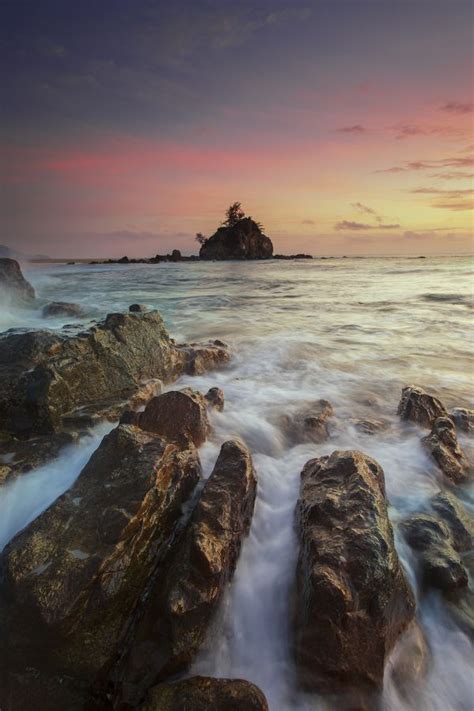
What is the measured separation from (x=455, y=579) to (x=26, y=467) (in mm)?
3960

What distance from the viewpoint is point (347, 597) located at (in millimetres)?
2562

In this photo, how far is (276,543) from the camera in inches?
140

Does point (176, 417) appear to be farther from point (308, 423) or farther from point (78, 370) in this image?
point (308, 423)

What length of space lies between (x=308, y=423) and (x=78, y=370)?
3.23 meters

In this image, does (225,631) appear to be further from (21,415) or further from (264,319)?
(264,319)

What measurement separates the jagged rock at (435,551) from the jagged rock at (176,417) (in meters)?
2.35

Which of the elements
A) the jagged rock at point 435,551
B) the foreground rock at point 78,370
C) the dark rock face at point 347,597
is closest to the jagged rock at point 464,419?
the jagged rock at point 435,551

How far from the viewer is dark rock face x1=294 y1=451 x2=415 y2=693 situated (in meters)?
2.53

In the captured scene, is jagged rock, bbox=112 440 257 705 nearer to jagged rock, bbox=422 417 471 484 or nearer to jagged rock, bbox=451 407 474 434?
Result: jagged rock, bbox=422 417 471 484

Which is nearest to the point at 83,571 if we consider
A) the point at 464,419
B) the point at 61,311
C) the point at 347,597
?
the point at 347,597

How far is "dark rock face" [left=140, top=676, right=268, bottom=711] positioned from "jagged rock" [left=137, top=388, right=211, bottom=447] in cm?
238

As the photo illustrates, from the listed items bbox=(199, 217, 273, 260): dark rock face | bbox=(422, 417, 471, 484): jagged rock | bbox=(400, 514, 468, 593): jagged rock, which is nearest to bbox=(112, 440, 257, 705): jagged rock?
bbox=(400, 514, 468, 593): jagged rock

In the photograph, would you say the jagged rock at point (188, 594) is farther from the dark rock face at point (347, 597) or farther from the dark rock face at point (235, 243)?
the dark rock face at point (235, 243)

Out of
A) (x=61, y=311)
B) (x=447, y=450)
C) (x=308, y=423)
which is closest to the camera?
(x=447, y=450)
